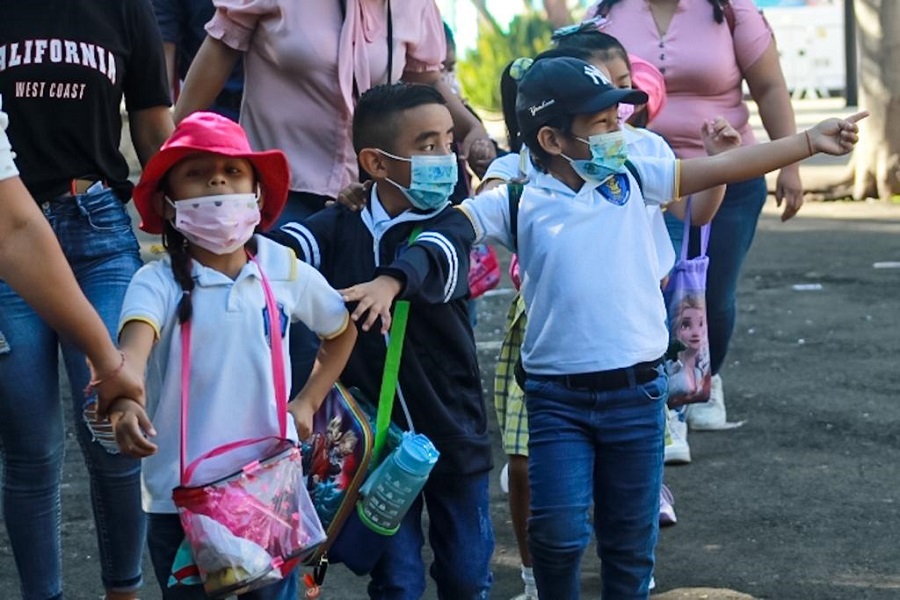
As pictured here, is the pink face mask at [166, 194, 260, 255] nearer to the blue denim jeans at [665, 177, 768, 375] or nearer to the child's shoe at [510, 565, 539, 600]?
the child's shoe at [510, 565, 539, 600]

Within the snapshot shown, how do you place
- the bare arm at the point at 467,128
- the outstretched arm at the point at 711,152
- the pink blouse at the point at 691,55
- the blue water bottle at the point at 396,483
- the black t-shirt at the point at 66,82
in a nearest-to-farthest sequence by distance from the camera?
the blue water bottle at the point at 396,483, the black t-shirt at the point at 66,82, the outstretched arm at the point at 711,152, the bare arm at the point at 467,128, the pink blouse at the point at 691,55

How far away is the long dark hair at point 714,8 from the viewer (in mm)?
6625

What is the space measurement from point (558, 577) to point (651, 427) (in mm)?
441

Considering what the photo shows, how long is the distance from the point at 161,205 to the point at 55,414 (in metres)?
0.90

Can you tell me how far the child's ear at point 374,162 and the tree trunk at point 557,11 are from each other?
4132mm

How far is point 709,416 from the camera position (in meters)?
7.28

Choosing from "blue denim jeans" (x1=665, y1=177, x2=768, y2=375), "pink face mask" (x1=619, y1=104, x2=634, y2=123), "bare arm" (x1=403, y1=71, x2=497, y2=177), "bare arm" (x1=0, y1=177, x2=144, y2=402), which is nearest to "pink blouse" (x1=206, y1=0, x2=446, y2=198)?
"bare arm" (x1=403, y1=71, x2=497, y2=177)

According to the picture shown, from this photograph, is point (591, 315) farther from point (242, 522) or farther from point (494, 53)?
point (494, 53)

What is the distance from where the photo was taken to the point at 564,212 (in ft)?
14.5

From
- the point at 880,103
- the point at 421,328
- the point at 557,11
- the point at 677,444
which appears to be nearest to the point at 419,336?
the point at 421,328

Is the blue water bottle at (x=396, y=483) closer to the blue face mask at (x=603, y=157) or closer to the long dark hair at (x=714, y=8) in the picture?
the blue face mask at (x=603, y=157)

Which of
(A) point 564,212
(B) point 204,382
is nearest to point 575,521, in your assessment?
(A) point 564,212

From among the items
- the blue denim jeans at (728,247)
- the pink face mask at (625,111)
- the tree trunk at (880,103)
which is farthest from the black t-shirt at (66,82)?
the tree trunk at (880,103)

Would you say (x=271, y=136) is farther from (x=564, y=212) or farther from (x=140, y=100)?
(x=564, y=212)
